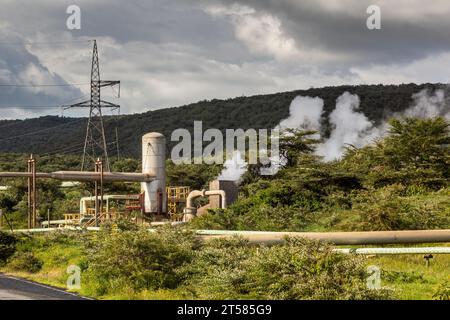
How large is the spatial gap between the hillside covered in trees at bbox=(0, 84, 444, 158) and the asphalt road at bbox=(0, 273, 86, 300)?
105 metres

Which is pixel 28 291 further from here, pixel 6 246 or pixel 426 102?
pixel 426 102

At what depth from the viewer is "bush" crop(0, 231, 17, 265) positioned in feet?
93.4

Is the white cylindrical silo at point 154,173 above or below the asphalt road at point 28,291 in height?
above

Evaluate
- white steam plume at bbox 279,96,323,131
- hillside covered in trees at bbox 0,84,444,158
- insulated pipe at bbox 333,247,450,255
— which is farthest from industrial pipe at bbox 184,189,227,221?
hillside covered in trees at bbox 0,84,444,158

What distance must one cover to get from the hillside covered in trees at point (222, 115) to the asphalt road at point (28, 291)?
10526cm

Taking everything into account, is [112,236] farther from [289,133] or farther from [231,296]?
[289,133]

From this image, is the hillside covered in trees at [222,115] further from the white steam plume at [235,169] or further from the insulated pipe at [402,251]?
the insulated pipe at [402,251]

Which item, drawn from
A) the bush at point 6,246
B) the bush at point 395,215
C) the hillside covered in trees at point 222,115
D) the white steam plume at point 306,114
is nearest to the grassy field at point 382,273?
the bush at point 6,246

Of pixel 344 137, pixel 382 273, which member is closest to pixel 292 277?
pixel 382 273

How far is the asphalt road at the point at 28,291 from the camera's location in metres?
18.8

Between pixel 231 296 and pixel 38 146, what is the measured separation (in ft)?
508

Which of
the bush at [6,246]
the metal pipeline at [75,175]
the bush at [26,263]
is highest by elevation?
the metal pipeline at [75,175]

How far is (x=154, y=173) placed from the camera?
49.6 metres
